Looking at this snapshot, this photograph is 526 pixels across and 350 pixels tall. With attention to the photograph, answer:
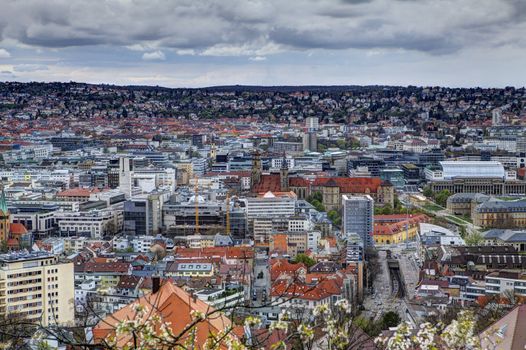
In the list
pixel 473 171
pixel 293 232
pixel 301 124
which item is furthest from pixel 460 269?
pixel 301 124

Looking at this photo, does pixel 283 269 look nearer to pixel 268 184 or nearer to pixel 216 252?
pixel 216 252

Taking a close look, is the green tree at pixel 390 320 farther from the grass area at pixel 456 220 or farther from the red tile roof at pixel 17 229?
the grass area at pixel 456 220

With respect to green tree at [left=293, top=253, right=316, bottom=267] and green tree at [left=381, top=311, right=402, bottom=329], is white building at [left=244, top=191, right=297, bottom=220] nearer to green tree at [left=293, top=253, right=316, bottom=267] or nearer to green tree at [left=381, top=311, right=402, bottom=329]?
green tree at [left=293, top=253, right=316, bottom=267]

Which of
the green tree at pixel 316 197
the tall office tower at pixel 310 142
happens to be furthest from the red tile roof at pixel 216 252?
the tall office tower at pixel 310 142

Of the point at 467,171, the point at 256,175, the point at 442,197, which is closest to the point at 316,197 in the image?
the point at 256,175

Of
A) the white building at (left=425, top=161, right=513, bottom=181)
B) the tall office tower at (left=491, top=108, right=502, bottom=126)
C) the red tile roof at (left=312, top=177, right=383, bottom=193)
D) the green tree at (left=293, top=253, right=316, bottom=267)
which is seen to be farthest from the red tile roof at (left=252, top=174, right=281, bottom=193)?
the tall office tower at (left=491, top=108, right=502, bottom=126)

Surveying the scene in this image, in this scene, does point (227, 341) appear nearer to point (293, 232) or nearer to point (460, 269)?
point (460, 269)
